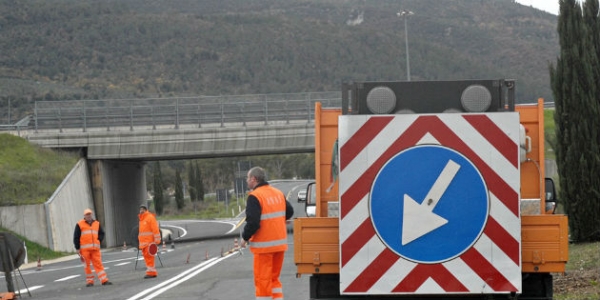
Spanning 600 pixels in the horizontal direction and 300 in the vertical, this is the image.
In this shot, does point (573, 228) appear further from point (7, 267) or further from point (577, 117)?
point (7, 267)

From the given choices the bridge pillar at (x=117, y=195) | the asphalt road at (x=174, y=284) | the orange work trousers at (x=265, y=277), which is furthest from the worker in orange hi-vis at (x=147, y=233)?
the bridge pillar at (x=117, y=195)

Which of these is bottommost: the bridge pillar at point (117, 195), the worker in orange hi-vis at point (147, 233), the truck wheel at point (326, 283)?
the bridge pillar at point (117, 195)

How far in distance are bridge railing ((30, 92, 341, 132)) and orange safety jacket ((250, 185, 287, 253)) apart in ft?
128

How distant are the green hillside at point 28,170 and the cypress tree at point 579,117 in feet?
76.0

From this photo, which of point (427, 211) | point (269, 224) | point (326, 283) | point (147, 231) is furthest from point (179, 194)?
point (427, 211)

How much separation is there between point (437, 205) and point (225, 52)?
13968 centimetres

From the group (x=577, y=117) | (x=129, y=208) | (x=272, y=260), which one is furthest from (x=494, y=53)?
(x=272, y=260)

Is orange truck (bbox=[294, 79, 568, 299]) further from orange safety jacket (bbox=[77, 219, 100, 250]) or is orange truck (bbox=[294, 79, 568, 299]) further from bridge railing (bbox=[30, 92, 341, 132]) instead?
bridge railing (bbox=[30, 92, 341, 132])

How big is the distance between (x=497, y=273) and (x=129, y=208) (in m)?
48.0

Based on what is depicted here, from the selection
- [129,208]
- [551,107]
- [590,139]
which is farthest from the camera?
[551,107]

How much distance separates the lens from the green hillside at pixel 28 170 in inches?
1690

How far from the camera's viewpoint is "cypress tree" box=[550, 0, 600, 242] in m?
24.8

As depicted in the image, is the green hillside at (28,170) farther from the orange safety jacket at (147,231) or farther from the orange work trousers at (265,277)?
the orange work trousers at (265,277)

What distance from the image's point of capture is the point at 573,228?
82.1 ft
